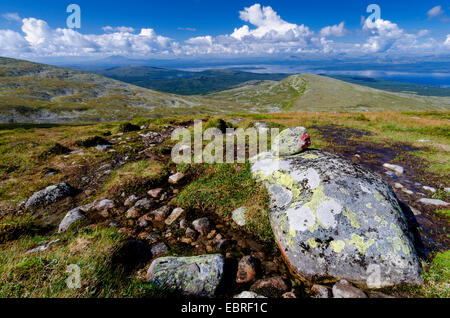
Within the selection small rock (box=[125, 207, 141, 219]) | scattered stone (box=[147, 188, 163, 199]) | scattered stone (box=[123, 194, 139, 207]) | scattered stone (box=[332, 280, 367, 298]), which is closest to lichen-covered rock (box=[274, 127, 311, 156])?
scattered stone (box=[332, 280, 367, 298])

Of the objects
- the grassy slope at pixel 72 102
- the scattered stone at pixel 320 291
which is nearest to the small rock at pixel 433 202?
the scattered stone at pixel 320 291

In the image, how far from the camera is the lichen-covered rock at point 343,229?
507 cm

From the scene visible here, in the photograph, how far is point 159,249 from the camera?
6.32 metres

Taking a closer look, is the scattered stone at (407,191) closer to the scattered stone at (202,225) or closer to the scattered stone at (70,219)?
the scattered stone at (202,225)

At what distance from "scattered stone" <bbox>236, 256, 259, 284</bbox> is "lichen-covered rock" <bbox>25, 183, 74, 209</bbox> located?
375 inches

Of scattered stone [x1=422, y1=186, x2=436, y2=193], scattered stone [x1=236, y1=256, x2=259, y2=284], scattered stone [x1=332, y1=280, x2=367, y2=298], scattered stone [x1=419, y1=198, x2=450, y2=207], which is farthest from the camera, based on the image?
scattered stone [x1=422, y1=186, x2=436, y2=193]

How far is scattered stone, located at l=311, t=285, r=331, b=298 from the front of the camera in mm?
4797

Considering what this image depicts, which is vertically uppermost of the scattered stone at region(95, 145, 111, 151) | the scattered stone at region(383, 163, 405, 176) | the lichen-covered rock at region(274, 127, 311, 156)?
the lichen-covered rock at region(274, 127, 311, 156)

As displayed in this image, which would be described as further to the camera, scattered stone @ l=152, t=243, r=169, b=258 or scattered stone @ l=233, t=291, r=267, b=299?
scattered stone @ l=152, t=243, r=169, b=258

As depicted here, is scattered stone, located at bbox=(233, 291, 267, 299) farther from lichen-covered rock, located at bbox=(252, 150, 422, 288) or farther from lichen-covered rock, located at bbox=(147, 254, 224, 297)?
lichen-covered rock, located at bbox=(252, 150, 422, 288)

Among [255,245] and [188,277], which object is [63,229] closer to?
[188,277]

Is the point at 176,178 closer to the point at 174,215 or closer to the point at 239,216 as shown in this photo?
the point at 174,215
